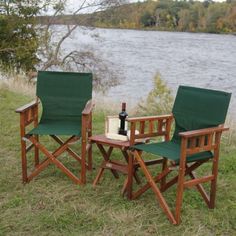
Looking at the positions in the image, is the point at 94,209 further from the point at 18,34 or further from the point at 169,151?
the point at 18,34

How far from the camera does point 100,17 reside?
13.5m

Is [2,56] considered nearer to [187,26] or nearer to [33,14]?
[33,14]

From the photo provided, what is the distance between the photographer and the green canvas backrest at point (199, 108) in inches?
106

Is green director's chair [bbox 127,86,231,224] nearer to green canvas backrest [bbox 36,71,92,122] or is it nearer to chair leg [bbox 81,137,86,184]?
chair leg [bbox 81,137,86,184]

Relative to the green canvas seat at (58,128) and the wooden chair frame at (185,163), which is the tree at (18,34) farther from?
the wooden chair frame at (185,163)

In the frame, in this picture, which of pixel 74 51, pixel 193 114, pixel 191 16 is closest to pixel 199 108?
pixel 193 114

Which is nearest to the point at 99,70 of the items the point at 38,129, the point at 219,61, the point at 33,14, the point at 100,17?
the point at 100,17

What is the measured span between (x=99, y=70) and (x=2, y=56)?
3.42 m

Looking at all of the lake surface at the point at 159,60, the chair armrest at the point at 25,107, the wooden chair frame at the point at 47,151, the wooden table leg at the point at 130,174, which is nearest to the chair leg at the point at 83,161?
the wooden chair frame at the point at 47,151

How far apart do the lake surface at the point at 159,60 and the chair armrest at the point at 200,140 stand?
7.04 meters

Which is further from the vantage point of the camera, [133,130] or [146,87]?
[146,87]

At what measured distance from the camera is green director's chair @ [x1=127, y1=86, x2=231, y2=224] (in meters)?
2.51

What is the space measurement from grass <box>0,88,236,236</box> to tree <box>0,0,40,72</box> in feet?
29.7

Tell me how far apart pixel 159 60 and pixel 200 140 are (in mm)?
16059
